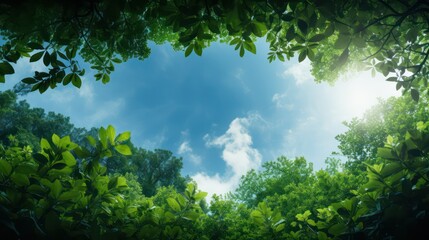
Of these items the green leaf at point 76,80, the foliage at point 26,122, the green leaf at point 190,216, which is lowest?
the green leaf at point 190,216

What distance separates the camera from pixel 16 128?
41.4m

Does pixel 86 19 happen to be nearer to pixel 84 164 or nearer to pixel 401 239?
pixel 84 164

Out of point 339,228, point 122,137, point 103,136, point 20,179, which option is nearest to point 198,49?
point 122,137

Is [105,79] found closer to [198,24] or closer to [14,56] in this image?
[14,56]

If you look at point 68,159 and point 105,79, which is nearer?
point 68,159

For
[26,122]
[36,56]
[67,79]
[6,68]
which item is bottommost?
[6,68]

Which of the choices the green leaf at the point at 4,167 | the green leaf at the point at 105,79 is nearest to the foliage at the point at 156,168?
the green leaf at the point at 105,79

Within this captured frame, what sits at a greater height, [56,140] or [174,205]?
[56,140]

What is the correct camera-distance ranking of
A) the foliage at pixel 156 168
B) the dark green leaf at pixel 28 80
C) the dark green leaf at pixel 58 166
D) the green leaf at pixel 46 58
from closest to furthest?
1. the dark green leaf at pixel 58 166
2. the dark green leaf at pixel 28 80
3. the green leaf at pixel 46 58
4. the foliage at pixel 156 168

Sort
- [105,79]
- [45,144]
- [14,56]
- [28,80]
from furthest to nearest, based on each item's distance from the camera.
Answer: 1. [105,79]
2. [14,56]
3. [28,80]
4. [45,144]

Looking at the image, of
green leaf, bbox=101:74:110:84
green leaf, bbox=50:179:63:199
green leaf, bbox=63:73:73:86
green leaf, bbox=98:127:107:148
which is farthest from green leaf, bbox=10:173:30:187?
green leaf, bbox=101:74:110:84

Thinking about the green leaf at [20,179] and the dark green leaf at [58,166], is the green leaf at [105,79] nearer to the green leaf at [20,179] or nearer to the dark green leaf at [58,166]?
the dark green leaf at [58,166]

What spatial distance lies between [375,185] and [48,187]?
3000 millimetres

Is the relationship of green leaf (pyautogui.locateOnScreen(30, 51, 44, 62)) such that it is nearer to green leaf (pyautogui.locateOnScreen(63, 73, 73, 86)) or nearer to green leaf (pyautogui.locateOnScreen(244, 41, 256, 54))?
green leaf (pyautogui.locateOnScreen(63, 73, 73, 86))
